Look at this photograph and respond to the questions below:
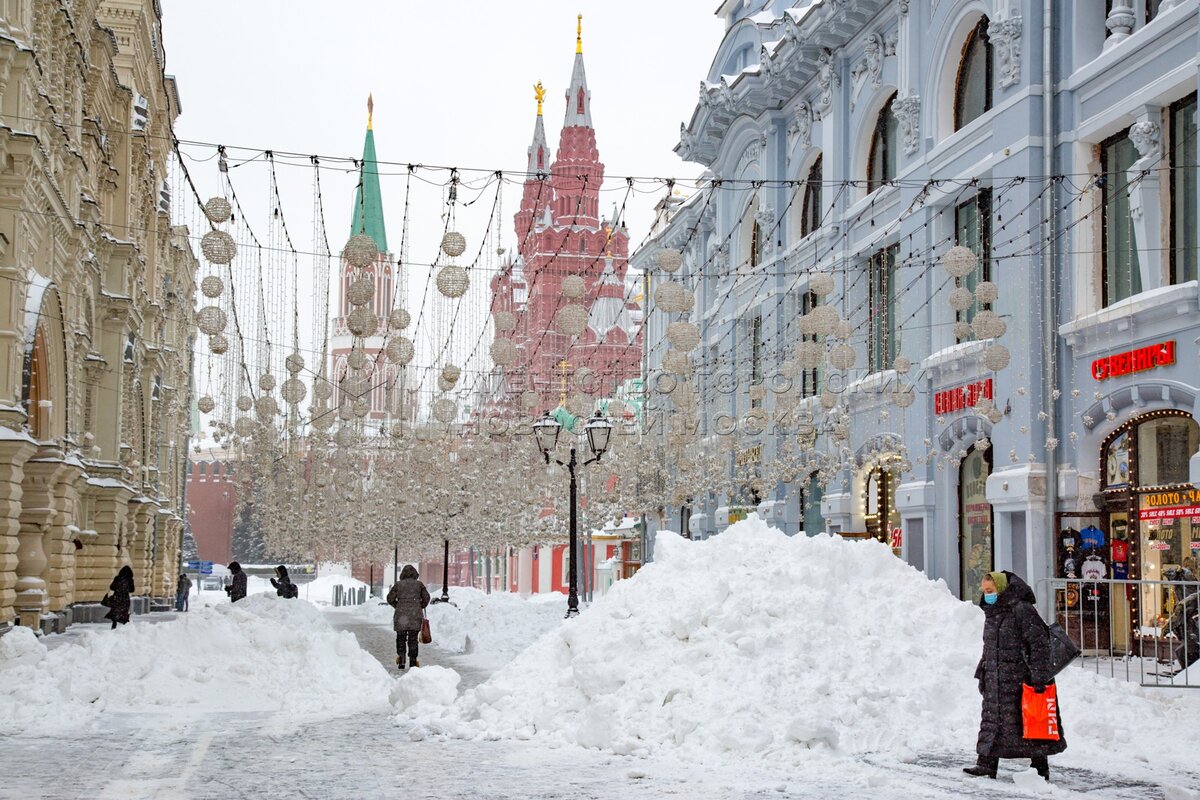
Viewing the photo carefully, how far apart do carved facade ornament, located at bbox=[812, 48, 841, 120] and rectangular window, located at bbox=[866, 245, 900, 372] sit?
462cm

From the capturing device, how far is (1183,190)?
20656 mm

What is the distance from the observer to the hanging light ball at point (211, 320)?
72.8ft

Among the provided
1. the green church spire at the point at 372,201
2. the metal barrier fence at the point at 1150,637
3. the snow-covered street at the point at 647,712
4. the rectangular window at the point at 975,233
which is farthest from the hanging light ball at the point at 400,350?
the green church spire at the point at 372,201

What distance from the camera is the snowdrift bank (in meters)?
12.4

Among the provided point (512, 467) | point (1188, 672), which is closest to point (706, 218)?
point (512, 467)

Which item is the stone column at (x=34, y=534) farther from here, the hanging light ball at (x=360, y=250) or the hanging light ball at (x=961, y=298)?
the hanging light ball at (x=961, y=298)

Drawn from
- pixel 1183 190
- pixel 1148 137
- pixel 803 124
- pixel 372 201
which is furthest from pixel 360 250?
pixel 372 201

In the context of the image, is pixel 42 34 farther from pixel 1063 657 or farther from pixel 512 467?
pixel 512 467

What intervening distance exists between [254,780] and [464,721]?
3.37 metres

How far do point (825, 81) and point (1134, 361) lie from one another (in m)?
14.7

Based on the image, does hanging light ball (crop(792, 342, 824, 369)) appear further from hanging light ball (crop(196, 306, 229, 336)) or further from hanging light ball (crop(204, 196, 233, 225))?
hanging light ball (crop(204, 196, 233, 225))

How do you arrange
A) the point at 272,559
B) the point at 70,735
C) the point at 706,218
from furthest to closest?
1. the point at 272,559
2. the point at 706,218
3. the point at 70,735

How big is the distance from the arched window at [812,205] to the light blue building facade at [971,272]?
0.40 ft

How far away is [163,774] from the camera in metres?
11.2
